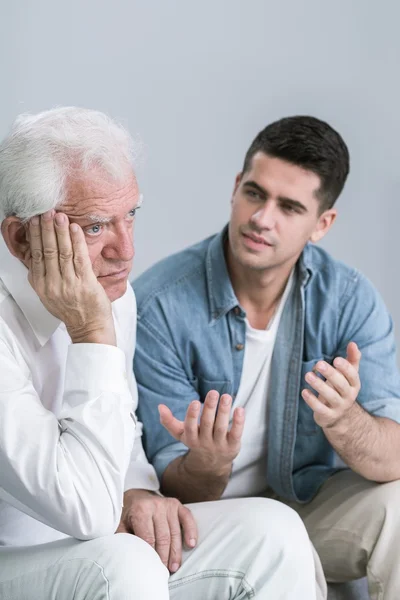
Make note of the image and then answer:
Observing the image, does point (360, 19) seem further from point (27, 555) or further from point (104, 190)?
point (27, 555)

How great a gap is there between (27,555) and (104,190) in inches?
24.0

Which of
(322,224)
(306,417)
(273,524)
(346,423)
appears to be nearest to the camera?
(273,524)

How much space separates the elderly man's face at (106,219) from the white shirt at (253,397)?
23.5 inches

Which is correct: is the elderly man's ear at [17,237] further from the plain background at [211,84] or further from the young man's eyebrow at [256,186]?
the plain background at [211,84]

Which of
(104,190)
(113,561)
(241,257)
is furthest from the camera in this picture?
(241,257)

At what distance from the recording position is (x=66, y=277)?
5.32ft

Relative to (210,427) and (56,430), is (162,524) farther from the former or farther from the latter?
(56,430)

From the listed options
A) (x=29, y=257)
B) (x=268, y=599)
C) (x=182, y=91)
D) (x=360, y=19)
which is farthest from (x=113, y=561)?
(x=360, y=19)

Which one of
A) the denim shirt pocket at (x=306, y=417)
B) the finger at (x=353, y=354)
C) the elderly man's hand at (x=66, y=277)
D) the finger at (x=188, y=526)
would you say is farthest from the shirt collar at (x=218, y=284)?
the elderly man's hand at (x=66, y=277)

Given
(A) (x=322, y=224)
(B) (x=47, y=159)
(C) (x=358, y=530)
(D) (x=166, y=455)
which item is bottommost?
(C) (x=358, y=530)

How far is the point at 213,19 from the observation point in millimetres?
2990

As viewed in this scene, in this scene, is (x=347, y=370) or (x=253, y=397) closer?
(x=347, y=370)

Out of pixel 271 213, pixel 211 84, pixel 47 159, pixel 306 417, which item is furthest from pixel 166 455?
pixel 211 84

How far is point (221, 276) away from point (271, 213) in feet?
0.61
